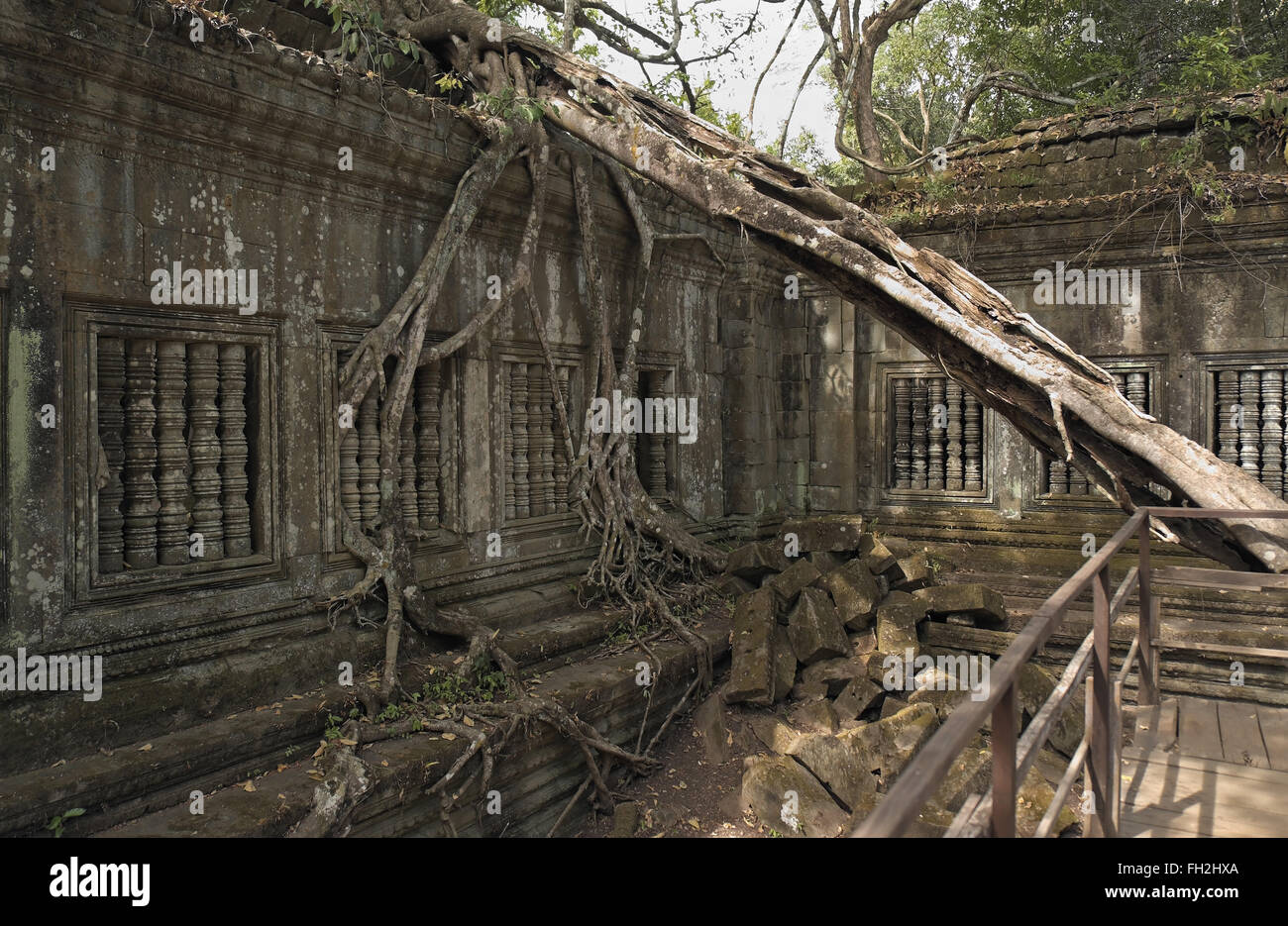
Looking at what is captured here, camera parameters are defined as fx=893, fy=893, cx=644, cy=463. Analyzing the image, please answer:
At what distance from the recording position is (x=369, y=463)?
4797mm

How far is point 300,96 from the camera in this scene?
418cm

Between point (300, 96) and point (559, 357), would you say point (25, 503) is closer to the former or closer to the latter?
point (300, 96)

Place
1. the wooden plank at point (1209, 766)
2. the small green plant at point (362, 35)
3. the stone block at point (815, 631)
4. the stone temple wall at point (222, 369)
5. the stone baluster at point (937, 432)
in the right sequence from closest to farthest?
the wooden plank at point (1209, 766), the stone temple wall at point (222, 369), the small green plant at point (362, 35), the stone block at point (815, 631), the stone baluster at point (937, 432)

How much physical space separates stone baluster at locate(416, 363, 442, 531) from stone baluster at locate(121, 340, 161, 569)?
1558mm

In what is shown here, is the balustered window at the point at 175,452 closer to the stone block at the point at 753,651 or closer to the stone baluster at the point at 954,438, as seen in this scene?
the stone block at the point at 753,651

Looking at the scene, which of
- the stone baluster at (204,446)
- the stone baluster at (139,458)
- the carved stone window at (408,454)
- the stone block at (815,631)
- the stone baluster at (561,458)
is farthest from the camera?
the stone baluster at (561,458)

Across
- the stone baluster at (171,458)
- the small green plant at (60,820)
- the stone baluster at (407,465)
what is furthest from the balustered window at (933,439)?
the small green plant at (60,820)

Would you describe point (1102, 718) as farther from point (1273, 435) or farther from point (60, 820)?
point (1273, 435)

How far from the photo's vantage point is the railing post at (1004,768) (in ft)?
5.21

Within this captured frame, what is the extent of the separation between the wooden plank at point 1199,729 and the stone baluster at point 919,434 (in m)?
3.78

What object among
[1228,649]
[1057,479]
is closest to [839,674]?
[1228,649]

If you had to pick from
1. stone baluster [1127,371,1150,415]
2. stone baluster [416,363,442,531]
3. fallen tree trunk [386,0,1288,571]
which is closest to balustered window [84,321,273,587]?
stone baluster [416,363,442,531]

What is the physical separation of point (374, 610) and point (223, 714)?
37.8 inches

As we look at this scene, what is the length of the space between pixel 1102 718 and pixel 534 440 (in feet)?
13.3
